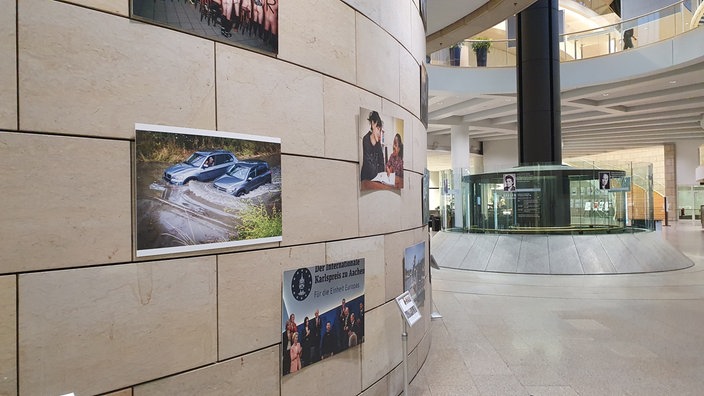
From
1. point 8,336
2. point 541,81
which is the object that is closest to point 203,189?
point 8,336

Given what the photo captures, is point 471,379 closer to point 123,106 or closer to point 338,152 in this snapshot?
point 338,152

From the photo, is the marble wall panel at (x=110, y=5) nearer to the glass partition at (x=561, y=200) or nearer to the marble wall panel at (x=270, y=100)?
the marble wall panel at (x=270, y=100)

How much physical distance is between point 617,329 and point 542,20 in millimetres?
12616

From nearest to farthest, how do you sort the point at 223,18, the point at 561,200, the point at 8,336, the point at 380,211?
1. the point at 8,336
2. the point at 223,18
3. the point at 380,211
4. the point at 561,200

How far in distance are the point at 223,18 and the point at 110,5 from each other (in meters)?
0.63

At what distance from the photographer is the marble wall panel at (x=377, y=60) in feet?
12.5

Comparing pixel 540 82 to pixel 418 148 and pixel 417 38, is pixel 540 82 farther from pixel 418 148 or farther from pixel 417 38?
pixel 418 148

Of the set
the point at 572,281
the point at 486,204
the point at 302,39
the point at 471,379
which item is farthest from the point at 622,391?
the point at 486,204

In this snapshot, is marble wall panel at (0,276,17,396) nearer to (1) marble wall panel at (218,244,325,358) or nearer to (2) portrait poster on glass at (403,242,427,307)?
→ (1) marble wall panel at (218,244,325,358)

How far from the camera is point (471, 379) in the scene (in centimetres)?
496

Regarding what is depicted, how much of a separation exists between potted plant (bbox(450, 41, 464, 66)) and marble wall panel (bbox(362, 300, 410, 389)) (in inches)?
699

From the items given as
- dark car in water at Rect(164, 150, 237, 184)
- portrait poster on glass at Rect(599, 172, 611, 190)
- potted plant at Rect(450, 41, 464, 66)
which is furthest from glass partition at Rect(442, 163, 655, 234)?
dark car in water at Rect(164, 150, 237, 184)

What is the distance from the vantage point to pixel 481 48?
2069 centimetres

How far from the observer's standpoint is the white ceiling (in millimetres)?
19000
